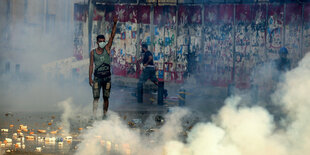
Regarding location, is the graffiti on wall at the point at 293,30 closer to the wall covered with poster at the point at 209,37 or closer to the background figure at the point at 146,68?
the wall covered with poster at the point at 209,37

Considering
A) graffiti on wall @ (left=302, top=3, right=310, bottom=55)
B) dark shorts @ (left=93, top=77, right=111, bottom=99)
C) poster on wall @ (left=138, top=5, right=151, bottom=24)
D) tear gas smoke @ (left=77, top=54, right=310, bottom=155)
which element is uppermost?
poster on wall @ (left=138, top=5, right=151, bottom=24)

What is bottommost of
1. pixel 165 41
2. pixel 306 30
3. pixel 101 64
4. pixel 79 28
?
pixel 101 64

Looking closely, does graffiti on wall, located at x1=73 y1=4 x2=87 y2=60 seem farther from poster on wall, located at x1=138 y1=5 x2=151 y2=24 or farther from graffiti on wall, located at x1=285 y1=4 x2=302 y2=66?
graffiti on wall, located at x1=285 y1=4 x2=302 y2=66

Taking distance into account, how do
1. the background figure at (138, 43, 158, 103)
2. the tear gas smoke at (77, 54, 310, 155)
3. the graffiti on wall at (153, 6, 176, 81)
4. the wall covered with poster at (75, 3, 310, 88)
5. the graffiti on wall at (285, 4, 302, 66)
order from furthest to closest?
the graffiti on wall at (153, 6, 176, 81) < the wall covered with poster at (75, 3, 310, 88) < the graffiti on wall at (285, 4, 302, 66) < the background figure at (138, 43, 158, 103) < the tear gas smoke at (77, 54, 310, 155)

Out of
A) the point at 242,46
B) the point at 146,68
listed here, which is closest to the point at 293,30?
the point at 242,46

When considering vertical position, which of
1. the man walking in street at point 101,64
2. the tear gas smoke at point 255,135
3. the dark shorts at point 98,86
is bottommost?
the tear gas smoke at point 255,135

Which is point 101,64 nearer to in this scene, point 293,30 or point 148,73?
point 148,73

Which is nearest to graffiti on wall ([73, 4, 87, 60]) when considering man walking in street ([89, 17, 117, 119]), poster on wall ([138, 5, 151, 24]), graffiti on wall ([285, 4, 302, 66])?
poster on wall ([138, 5, 151, 24])

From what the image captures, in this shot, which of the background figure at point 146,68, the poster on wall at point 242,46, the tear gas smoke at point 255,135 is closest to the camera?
the tear gas smoke at point 255,135

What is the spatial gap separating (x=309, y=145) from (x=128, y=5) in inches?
517

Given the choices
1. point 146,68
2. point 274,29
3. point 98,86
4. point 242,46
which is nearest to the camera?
point 98,86

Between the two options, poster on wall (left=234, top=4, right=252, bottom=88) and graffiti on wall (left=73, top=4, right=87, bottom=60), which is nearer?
poster on wall (left=234, top=4, right=252, bottom=88)

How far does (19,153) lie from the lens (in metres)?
7.96

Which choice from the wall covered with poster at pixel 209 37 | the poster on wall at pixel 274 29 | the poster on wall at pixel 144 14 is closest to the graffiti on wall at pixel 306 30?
the wall covered with poster at pixel 209 37
